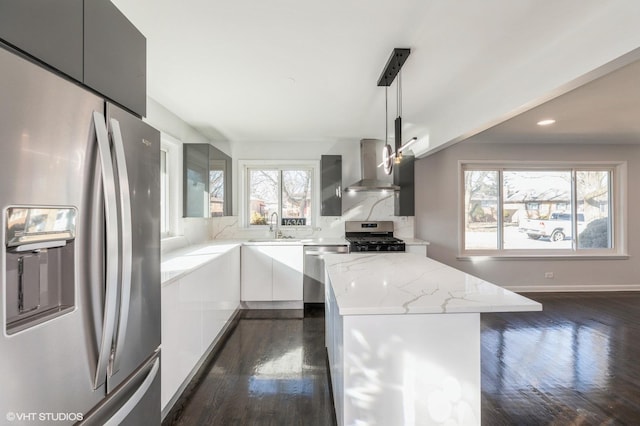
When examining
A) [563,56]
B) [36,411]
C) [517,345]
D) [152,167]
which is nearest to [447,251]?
[517,345]

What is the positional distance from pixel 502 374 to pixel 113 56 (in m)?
3.27

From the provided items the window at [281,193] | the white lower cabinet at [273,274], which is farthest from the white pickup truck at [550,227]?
the white lower cabinet at [273,274]

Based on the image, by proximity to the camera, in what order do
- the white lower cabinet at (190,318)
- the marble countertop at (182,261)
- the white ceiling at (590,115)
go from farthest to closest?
the white ceiling at (590,115) < the marble countertop at (182,261) < the white lower cabinet at (190,318)

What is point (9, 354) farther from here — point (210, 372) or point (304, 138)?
point (304, 138)

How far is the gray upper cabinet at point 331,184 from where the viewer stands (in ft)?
14.4

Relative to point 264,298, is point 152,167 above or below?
above

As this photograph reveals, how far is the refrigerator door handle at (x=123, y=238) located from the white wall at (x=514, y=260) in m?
4.37

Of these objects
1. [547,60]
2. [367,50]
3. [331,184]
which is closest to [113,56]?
[367,50]

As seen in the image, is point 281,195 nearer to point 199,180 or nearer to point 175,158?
point 199,180

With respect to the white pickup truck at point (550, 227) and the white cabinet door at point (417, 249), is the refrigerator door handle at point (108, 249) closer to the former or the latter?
the white cabinet door at point (417, 249)

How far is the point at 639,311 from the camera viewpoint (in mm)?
3883

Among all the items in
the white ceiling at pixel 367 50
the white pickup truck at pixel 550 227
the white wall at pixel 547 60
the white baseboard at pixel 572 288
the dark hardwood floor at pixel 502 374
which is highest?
the white ceiling at pixel 367 50

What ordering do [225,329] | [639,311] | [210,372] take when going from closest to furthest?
[210,372], [225,329], [639,311]

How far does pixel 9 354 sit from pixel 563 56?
285cm
